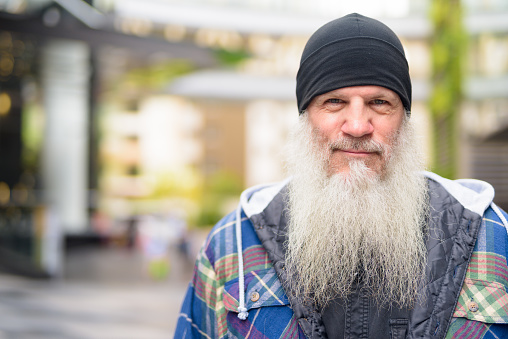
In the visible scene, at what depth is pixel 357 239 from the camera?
175cm

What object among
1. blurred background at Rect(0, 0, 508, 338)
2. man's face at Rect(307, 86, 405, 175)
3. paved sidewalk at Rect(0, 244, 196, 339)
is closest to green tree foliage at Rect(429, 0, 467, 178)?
blurred background at Rect(0, 0, 508, 338)

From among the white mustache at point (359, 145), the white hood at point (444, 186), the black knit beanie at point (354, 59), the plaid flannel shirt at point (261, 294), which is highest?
the black knit beanie at point (354, 59)

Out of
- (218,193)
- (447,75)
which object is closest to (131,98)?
(447,75)

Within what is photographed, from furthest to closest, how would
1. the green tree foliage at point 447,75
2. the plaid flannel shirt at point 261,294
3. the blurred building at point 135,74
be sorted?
the blurred building at point 135,74
the green tree foliage at point 447,75
the plaid flannel shirt at point 261,294

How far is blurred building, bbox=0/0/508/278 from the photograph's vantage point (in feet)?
24.6

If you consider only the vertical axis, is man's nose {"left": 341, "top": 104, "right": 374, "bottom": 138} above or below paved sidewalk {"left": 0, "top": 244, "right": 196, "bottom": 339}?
above

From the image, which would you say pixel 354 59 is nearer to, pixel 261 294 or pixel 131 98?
pixel 261 294

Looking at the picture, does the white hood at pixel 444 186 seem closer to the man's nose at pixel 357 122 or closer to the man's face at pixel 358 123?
the man's face at pixel 358 123

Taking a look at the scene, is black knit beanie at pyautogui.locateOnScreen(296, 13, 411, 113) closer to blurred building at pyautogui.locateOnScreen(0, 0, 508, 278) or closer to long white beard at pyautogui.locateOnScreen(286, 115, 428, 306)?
long white beard at pyautogui.locateOnScreen(286, 115, 428, 306)

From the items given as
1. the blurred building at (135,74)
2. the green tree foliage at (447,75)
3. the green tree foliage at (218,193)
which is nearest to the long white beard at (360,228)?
the blurred building at (135,74)

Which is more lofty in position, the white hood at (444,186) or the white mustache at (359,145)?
the white mustache at (359,145)

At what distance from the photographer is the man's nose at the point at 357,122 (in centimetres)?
165

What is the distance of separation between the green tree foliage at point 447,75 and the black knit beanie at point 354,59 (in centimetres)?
543

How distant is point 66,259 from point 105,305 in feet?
29.8
